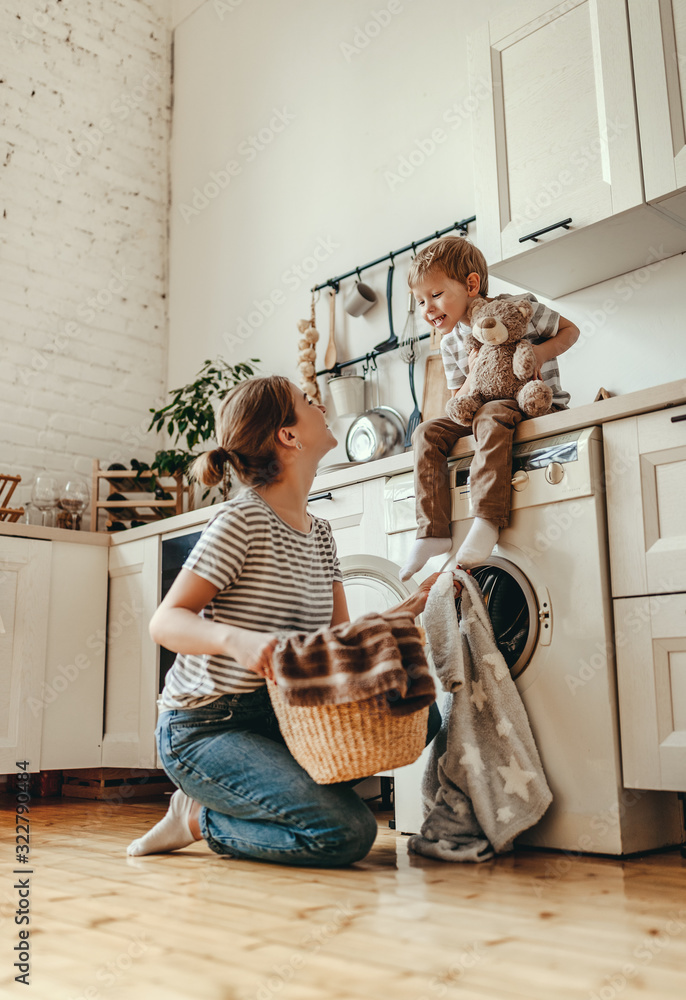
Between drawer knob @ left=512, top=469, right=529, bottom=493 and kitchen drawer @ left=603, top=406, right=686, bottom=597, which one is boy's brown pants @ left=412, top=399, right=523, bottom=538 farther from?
kitchen drawer @ left=603, top=406, right=686, bottom=597

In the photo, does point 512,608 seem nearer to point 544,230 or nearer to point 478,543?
point 478,543

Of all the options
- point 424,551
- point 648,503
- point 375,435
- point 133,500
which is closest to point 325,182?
point 375,435

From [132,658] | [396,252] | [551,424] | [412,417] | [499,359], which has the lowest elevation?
[132,658]

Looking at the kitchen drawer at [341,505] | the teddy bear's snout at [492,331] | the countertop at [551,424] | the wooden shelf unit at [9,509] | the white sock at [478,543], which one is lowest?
the white sock at [478,543]

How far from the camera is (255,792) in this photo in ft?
4.79

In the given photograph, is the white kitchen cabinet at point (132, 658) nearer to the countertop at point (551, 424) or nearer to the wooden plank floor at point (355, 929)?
the countertop at point (551, 424)

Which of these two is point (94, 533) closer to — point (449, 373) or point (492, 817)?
point (449, 373)

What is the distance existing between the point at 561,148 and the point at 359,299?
3.42ft

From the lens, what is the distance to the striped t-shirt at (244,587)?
1.54 m

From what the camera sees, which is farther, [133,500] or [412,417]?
[133,500]

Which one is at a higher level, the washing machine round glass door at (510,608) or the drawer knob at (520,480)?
the drawer knob at (520,480)

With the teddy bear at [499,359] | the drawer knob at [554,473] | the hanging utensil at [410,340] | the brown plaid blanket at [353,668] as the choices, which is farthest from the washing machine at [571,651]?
the hanging utensil at [410,340]

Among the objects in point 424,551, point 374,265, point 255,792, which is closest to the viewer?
point 255,792

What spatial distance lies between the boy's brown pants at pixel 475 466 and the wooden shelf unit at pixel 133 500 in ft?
4.91
